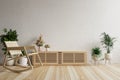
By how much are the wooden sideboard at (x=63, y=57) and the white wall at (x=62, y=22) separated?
17.4 inches

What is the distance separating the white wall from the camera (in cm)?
691

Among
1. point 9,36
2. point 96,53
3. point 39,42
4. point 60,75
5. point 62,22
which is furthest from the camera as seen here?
point 62,22

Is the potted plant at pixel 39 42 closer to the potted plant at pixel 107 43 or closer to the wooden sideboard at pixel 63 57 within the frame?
the wooden sideboard at pixel 63 57

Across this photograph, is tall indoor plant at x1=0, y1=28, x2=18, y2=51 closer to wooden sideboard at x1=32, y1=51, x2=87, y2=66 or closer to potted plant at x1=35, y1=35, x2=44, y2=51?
potted plant at x1=35, y1=35, x2=44, y2=51

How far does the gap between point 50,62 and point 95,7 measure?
7.25ft

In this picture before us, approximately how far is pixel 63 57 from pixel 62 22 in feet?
3.74

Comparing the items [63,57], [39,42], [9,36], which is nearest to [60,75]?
[63,57]

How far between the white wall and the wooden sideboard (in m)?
0.44

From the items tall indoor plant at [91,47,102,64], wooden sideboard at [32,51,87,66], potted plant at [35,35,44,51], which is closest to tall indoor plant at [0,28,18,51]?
potted plant at [35,35,44,51]

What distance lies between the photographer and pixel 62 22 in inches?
273

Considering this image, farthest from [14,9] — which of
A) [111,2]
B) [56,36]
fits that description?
[111,2]

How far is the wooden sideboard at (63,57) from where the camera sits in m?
6.45

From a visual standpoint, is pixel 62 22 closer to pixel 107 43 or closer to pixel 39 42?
pixel 39 42

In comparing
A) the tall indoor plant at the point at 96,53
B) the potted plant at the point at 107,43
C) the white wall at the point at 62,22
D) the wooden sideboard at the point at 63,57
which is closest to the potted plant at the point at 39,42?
the white wall at the point at 62,22
